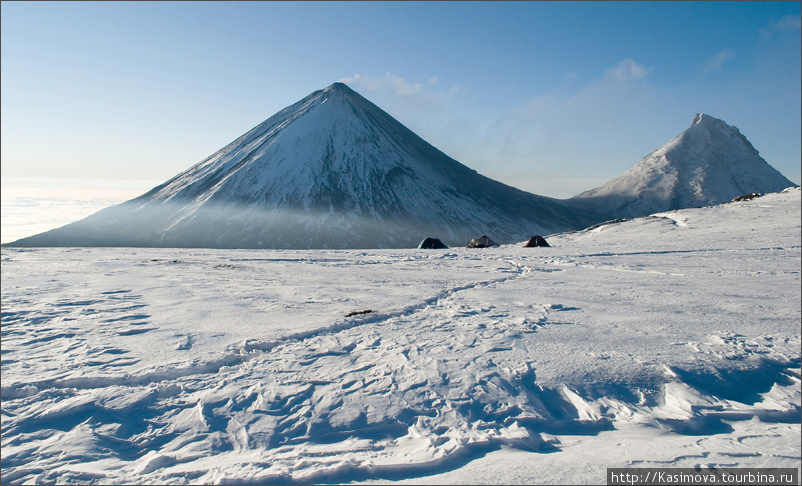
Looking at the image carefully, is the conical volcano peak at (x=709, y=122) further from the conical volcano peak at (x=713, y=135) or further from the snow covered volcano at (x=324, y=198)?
the snow covered volcano at (x=324, y=198)

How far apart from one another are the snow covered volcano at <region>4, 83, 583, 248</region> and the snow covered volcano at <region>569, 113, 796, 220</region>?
17.2m

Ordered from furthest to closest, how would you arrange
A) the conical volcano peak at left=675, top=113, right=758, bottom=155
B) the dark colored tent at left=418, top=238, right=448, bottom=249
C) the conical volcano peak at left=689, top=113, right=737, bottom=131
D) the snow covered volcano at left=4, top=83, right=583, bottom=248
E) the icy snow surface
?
the conical volcano peak at left=689, top=113, right=737, bottom=131, the conical volcano peak at left=675, top=113, right=758, bottom=155, the snow covered volcano at left=4, top=83, right=583, bottom=248, the dark colored tent at left=418, top=238, right=448, bottom=249, the icy snow surface

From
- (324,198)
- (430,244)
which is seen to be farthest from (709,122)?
(430,244)

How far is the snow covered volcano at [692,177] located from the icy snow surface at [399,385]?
125843 millimetres

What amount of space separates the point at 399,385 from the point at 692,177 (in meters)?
147

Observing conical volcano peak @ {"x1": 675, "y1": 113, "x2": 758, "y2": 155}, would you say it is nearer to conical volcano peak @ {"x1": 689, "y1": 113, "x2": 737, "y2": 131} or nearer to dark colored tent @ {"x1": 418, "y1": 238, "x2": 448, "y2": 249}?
conical volcano peak @ {"x1": 689, "y1": 113, "x2": 737, "y2": 131}

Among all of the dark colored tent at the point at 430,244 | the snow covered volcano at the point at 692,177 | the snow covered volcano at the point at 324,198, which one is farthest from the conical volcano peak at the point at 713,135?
the dark colored tent at the point at 430,244

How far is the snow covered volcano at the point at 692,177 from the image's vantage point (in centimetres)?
11988

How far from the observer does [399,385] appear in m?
5.01

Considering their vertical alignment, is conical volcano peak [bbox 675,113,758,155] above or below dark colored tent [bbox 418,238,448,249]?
above

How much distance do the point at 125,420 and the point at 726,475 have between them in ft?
17.9

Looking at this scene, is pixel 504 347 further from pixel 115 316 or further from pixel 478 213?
pixel 478 213

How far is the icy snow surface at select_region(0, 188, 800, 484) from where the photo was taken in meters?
3.68

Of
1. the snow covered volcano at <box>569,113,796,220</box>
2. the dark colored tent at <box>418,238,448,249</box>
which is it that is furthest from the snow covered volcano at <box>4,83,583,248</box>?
the dark colored tent at <box>418,238,448,249</box>
